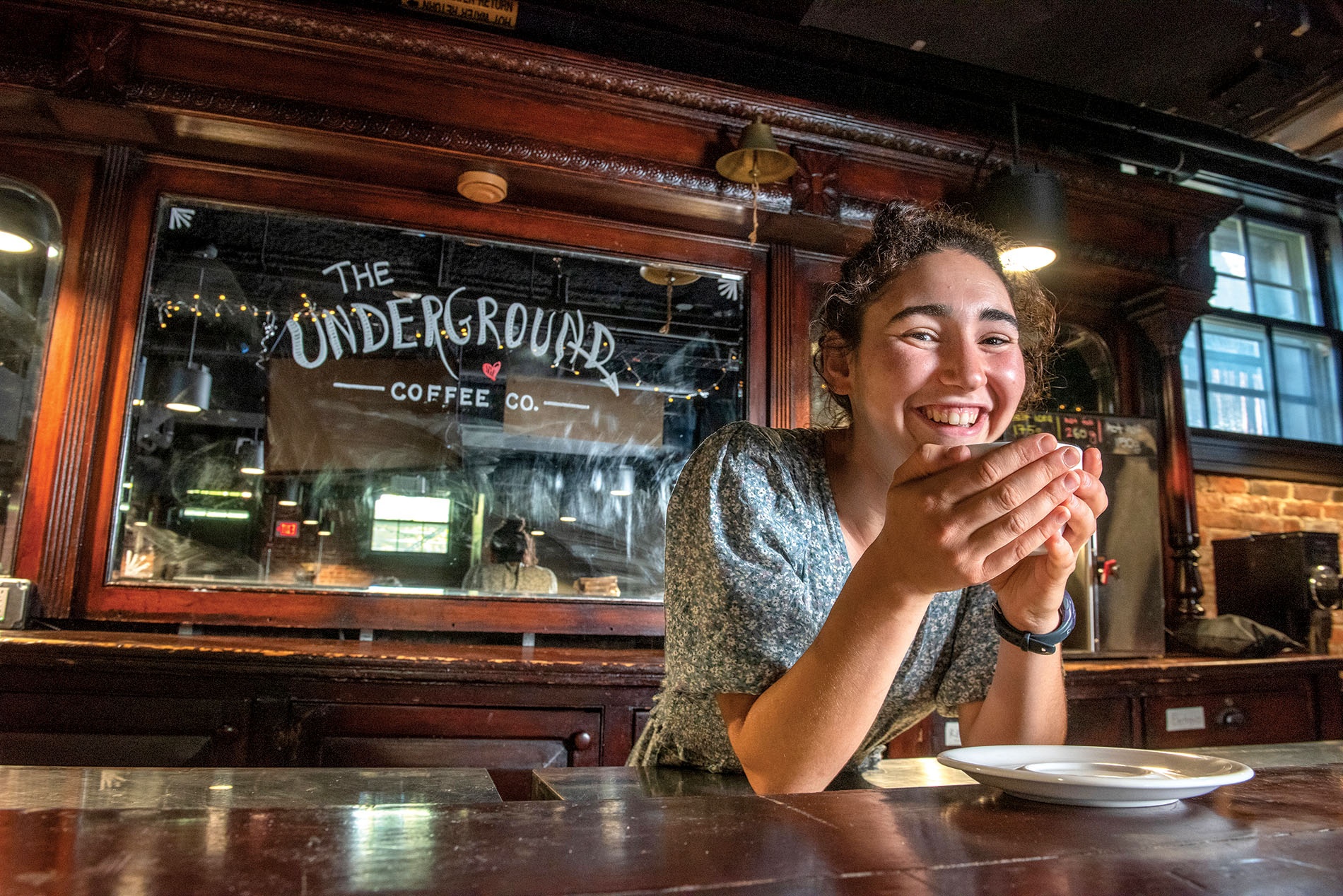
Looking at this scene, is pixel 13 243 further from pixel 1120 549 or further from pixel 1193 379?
pixel 1193 379

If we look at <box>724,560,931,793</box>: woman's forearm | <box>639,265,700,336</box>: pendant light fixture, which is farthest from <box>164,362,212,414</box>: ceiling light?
<box>724,560,931,793</box>: woman's forearm

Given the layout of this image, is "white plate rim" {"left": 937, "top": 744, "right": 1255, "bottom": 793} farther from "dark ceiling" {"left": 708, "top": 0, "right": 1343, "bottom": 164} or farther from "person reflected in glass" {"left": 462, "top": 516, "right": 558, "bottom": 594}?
"dark ceiling" {"left": 708, "top": 0, "right": 1343, "bottom": 164}

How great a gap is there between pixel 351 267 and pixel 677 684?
2387 mm

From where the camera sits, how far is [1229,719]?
308cm

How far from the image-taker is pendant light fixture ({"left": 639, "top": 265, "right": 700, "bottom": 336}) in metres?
3.32

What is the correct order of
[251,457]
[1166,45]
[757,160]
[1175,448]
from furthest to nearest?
[1175,448]
[757,160]
[251,457]
[1166,45]

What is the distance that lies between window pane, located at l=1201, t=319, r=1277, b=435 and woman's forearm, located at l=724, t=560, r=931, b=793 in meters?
4.52

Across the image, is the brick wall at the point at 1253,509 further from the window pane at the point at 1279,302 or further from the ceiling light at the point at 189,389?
the ceiling light at the point at 189,389

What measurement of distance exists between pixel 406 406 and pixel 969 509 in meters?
2.51

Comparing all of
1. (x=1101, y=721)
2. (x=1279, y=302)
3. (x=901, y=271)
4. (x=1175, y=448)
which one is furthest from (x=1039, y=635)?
(x=1279, y=302)

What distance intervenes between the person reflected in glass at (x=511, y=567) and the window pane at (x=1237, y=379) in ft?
12.5

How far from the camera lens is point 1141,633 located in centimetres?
330

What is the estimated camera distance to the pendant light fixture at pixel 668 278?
3318 millimetres

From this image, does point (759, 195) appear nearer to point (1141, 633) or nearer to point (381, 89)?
point (381, 89)
